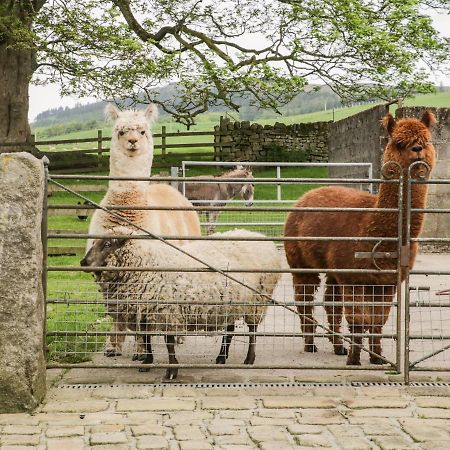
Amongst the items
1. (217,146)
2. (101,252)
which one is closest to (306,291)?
(101,252)

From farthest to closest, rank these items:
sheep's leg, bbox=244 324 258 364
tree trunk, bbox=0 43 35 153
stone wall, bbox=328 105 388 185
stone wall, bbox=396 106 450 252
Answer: tree trunk, bbox=0 43 35 153 < stone wall, bbox=328 105 388 185 < stone wall, bbox=396 106 450 252 < sheep's leg, bbox=244 324 258 364

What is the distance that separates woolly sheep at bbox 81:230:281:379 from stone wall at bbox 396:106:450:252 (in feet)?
29.0

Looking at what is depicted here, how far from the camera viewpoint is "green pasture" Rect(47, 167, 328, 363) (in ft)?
21.5

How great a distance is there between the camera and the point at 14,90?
58.4 feet

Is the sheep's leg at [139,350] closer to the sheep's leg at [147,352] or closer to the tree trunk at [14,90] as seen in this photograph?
the sheep's leg at [147,352]

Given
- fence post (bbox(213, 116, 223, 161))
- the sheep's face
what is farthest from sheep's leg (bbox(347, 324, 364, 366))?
fence post (bbox(213, 116, 223, 161))

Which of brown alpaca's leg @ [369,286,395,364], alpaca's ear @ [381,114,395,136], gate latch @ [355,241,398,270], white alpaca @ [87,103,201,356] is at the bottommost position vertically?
brown alpaca's leg @ [369,286,395,364]

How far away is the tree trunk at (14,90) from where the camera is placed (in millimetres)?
17641

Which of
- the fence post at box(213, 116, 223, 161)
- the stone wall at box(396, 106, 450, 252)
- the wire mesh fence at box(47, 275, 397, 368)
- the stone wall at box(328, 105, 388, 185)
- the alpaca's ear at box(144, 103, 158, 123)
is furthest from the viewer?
the fence post at box(213, 116, 223, 161)

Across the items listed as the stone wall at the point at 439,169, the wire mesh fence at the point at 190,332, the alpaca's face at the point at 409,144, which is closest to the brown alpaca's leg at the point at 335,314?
the wire mesh fence at the point at 190,332

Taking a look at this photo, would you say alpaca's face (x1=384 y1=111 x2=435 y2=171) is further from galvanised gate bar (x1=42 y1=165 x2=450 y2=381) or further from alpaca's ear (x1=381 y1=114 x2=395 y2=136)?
galvanised gate bar (x1=42 y1=165 x2=450 y2=381)

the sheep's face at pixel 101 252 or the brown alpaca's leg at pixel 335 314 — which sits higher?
the sheep's face at pixel 101 252

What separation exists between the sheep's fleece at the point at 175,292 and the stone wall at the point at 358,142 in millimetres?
9149

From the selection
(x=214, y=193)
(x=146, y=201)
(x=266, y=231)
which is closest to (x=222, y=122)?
(x=214, y=193)
